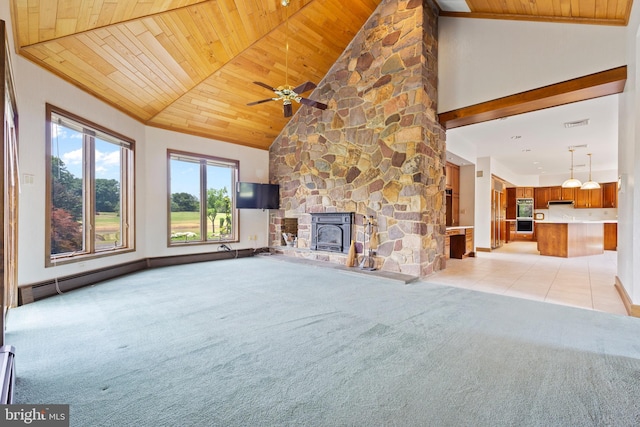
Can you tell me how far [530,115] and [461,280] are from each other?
3330mm

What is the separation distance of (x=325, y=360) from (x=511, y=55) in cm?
472

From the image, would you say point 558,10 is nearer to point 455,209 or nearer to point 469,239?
point 469,239

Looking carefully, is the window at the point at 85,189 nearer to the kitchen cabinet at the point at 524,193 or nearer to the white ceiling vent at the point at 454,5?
the white ceiling vent at the point at 454,5

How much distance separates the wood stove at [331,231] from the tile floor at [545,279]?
1.73 meters

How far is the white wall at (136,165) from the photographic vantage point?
11.1ft

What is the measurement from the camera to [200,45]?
4.43 m

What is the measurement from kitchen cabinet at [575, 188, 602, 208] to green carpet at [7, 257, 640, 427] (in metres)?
10.4

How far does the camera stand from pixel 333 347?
2256 millimetres

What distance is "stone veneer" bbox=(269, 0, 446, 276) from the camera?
4.69m

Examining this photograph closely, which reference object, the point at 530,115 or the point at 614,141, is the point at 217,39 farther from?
the point at 614,141

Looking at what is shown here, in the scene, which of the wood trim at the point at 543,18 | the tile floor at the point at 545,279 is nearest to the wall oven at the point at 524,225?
the tile floor at the point at 545,279

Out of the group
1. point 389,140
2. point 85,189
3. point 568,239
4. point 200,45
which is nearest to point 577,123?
point 568,239

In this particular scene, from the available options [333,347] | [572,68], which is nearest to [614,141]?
[572,68]

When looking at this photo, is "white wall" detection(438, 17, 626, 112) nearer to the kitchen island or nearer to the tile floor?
the tile floor
